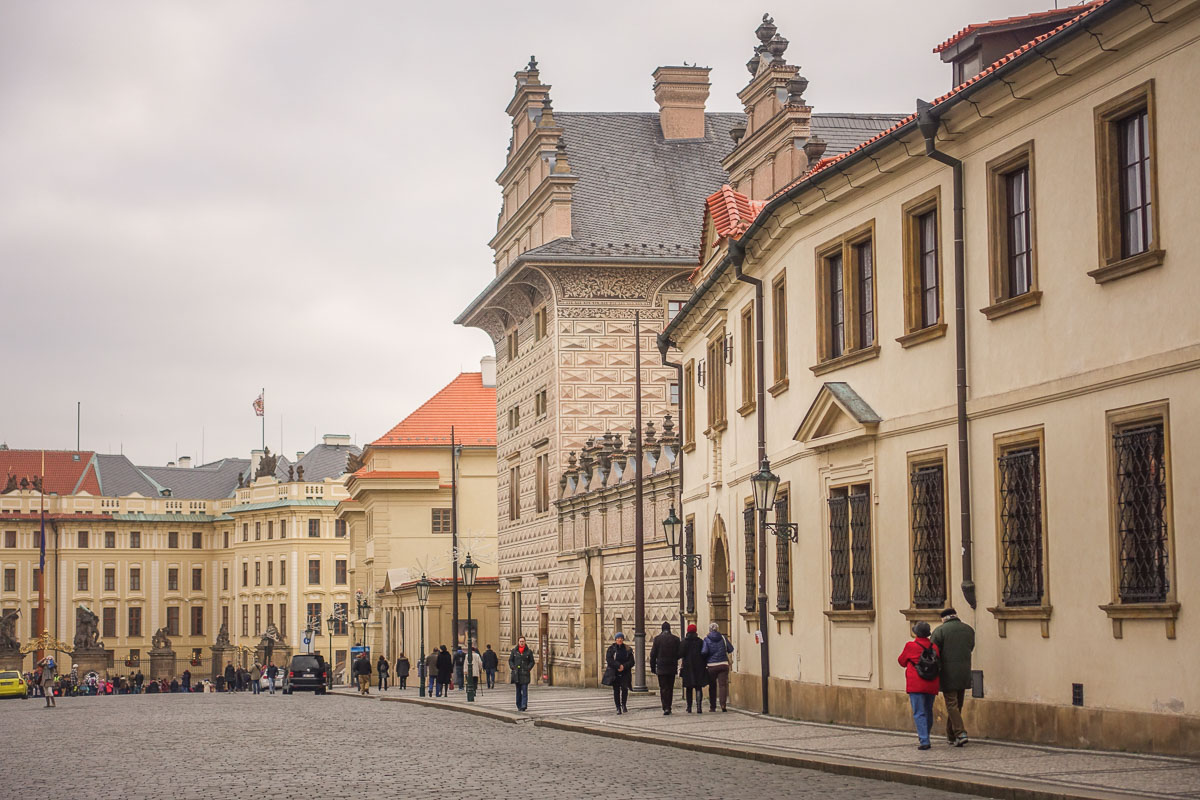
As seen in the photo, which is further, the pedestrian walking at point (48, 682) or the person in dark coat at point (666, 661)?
the pedestrian walking at point (48, 682)

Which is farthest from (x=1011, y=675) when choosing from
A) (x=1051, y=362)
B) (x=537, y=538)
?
(x=537, y=538)

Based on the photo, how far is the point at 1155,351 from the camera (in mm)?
16375

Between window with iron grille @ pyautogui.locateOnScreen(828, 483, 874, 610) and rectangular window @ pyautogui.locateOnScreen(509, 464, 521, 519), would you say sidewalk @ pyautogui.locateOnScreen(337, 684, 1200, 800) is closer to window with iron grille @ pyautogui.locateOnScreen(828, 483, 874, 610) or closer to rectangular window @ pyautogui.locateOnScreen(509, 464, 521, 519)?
window with iron grille @ pyautogui.locateOnScreen(828, 483, 874, 610)

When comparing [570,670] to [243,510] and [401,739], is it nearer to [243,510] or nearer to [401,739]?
[401,739]

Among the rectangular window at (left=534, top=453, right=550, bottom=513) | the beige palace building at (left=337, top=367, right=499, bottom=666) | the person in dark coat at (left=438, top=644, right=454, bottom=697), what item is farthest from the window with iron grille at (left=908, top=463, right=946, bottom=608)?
the beige palace building at (left=337, top=367, right=499, bottom=666)

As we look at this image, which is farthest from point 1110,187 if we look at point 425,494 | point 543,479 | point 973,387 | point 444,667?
point 425,494

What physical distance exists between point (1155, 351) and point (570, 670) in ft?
119

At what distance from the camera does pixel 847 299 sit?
928 inches

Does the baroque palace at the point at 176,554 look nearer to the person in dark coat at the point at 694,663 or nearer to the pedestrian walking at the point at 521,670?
the pedestrian walking at the point at 521,670

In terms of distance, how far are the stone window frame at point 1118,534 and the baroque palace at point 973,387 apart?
34 millimetres

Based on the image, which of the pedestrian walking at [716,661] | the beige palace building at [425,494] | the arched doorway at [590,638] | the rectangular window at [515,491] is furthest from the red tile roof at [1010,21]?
the beige palace building at [425,494]

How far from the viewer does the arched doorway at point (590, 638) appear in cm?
4831

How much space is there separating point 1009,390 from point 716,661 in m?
10.3

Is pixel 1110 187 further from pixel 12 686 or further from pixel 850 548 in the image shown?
pixel 12 686
